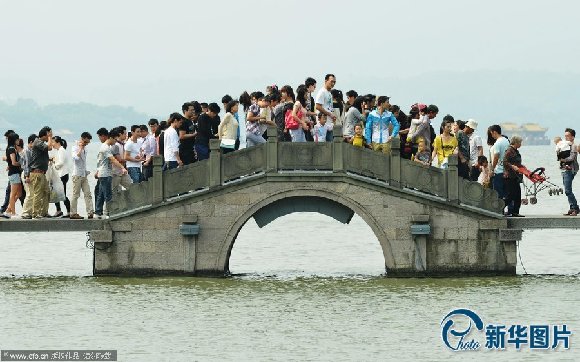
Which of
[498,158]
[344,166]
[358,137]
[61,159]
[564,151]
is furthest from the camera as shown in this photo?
[61,159]

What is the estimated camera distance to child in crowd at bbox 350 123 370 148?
1257 inches

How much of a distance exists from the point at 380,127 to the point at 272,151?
2246mm

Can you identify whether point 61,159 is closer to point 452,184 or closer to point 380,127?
point 380,127

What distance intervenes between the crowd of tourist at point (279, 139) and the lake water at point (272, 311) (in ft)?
6.81

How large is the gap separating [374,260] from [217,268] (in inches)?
Answer: 435

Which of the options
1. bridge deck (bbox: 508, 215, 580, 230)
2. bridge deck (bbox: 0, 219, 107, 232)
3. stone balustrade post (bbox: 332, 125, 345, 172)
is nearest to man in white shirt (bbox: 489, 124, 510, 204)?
bridge deck (bbox: 508, 215, 580, 230)

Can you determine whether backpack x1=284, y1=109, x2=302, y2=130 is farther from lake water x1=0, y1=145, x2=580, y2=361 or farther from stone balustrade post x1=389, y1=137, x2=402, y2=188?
lake water x1=0, y1=145, x2=580, y2=361

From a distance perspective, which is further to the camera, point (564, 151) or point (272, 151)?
point (564, 151)

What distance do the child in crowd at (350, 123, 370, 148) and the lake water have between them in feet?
9.31

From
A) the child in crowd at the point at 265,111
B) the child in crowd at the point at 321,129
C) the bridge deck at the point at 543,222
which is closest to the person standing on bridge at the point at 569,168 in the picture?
the bridge deck at the point at 543,222

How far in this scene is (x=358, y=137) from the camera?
31984mm

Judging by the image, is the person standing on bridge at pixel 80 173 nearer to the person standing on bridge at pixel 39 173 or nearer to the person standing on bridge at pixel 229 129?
the person standing on bridge at pixel 39 173

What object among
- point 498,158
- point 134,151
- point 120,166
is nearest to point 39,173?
point 120,166

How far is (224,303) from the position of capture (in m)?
29.4
